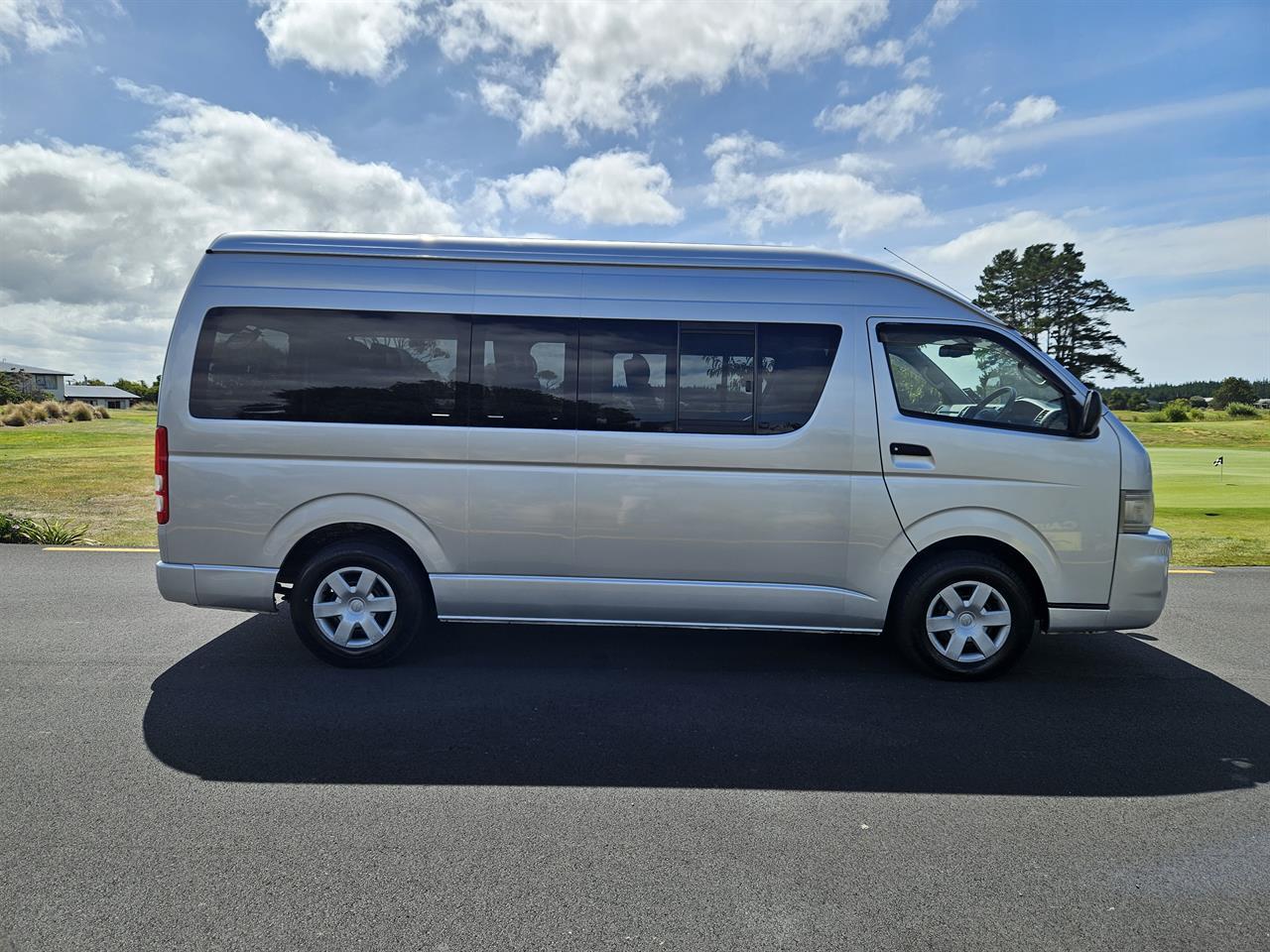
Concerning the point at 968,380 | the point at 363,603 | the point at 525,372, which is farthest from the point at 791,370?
the point at 363,603

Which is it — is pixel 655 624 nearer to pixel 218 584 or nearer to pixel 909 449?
pixel 909 449

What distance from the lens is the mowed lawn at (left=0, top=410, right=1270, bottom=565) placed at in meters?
9.55

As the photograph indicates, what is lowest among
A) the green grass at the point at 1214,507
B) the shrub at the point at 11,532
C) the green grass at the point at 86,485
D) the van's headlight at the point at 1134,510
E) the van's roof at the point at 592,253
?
the green grass at the point at 86,485

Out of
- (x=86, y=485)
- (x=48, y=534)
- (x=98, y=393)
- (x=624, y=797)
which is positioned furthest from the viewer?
(x=98, y=393)

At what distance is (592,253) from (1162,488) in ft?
47.9

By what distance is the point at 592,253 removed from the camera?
471 centimetres

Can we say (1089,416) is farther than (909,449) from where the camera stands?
No

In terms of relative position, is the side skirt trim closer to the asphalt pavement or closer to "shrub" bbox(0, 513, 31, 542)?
the asphalt pavement

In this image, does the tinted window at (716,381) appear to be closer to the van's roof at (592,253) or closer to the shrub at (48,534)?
the van's roof at (592,253)

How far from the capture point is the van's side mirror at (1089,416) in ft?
14.3

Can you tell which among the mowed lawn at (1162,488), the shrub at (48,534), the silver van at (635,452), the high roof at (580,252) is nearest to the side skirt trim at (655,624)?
the silver van at (635,452)

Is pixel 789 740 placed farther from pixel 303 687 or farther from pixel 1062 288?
pixel 1062 288

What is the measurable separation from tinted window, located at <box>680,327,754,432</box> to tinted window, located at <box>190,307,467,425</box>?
1.36 m

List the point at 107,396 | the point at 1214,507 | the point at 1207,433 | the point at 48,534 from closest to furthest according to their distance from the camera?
the point at 48,534 → the point at 1214,507 → the point at 1207,433 → the point at 107,396
